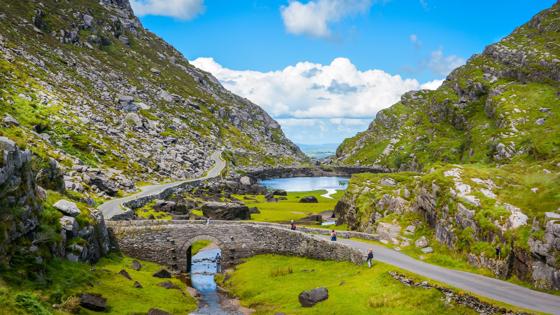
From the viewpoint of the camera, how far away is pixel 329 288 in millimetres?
50375

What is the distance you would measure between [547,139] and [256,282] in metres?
91.7

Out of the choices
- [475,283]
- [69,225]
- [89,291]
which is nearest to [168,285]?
[89,291]

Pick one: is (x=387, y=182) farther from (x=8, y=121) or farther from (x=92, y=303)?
(x=8, y=121)

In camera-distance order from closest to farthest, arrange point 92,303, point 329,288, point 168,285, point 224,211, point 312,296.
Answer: point 92,303
point 312,296
point 329,288
point 168,285
point 224,211

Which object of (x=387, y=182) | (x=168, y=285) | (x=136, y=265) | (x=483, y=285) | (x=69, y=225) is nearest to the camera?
(x=483, y=285)

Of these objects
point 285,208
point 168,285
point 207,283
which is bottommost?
point 207,283

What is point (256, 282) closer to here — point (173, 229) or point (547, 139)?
point (173, 229)

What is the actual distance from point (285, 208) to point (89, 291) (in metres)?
92.3

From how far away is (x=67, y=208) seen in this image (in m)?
56.2

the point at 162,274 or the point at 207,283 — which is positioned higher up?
the point at 162,274

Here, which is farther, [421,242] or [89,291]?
[421,242]

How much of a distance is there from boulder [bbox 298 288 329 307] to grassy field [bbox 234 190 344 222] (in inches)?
2273

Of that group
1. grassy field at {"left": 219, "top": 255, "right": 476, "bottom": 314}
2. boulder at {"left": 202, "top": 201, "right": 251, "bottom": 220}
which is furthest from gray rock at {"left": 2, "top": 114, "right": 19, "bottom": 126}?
grassy field at {"left": 219, "top": 255, "right": 476, "bottom": 314}

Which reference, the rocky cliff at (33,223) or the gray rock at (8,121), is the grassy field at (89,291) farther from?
the gray rock at (8,121)
